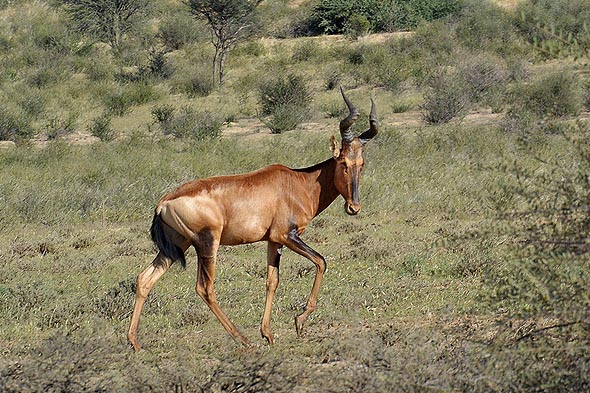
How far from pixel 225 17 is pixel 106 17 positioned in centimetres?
825

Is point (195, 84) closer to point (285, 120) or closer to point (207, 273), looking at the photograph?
point (285, 120)

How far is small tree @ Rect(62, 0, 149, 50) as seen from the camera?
37.8m

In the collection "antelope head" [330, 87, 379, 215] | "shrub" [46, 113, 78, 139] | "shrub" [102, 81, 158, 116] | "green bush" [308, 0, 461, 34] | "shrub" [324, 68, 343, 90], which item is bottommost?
"green bush" [308, 0, 461, 34]

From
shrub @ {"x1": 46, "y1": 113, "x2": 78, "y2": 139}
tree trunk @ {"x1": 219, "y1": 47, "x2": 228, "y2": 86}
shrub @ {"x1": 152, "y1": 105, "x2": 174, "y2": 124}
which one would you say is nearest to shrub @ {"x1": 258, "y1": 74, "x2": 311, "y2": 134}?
shrub @ {"x1": 152, "y1": 105, "x2": 174, "y2": 124}

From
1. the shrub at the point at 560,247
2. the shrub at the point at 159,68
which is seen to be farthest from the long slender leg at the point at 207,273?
the shrub at the point at 159,68

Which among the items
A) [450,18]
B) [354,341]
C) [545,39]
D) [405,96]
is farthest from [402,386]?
[450,18]

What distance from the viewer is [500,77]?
76.0ft

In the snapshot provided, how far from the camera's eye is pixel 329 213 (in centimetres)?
1329

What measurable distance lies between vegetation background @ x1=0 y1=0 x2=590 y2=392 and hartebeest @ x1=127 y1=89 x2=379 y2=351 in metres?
0.37

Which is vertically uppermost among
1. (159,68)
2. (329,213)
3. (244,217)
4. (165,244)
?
(244,217)

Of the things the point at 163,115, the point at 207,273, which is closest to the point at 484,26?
the point at 163,115

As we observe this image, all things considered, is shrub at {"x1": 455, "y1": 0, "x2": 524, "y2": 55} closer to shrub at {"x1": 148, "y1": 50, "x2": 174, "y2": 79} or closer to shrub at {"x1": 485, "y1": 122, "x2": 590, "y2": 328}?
shrub at {"x1": 148, "y1": 50, "x2": 174, "y2": 79}

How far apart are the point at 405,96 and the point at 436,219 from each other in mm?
13213

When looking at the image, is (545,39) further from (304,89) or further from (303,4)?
(303,4)
